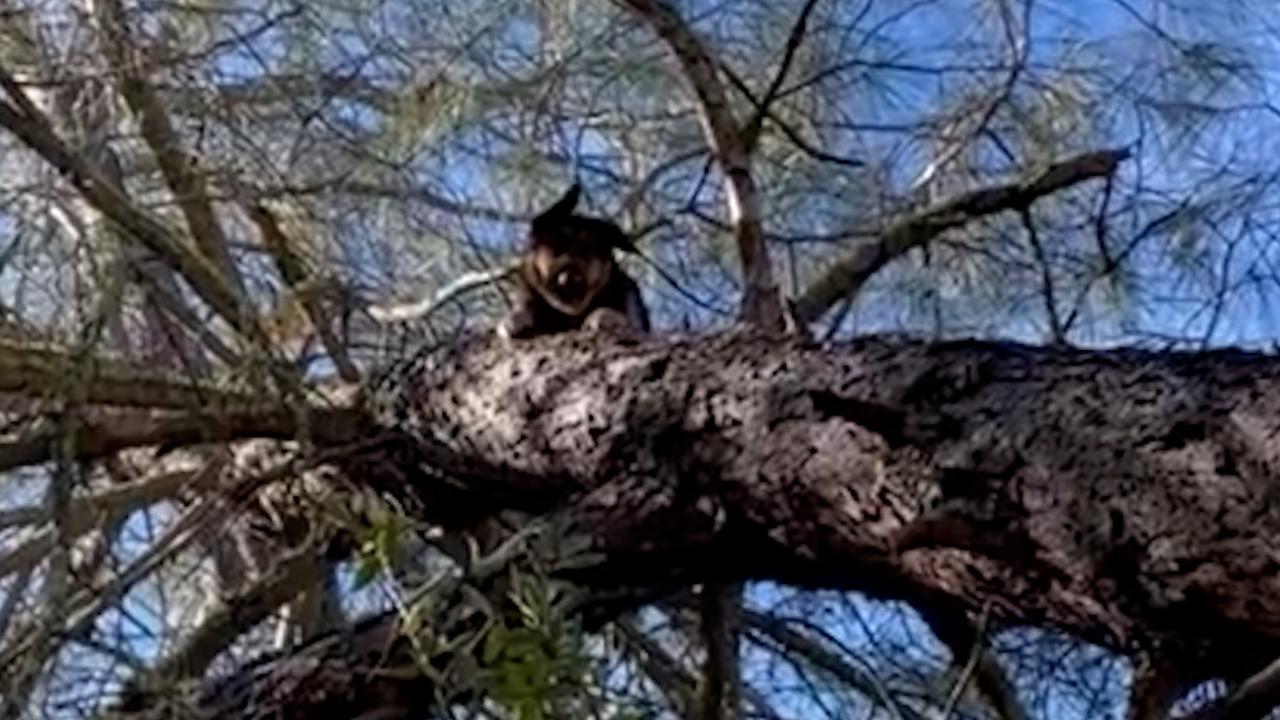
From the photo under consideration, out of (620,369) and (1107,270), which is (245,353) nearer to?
(620,369)

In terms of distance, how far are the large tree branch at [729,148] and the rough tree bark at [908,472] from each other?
25 centimetres

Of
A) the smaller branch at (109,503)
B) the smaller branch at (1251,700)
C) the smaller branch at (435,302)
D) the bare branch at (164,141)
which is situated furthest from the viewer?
the smaller branch at (435,302)

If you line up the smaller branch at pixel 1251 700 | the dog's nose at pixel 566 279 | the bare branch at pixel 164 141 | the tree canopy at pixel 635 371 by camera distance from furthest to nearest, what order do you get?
the dog's nose at pixel 566 279, the bare branch at pixel 164 141, the tree canopy at pixel 635 371, the smaller branch at pixel 1251 700

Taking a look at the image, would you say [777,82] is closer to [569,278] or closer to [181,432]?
[569,278]

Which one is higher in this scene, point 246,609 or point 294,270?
point 294,270

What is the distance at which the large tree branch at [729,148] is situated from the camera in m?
2.48

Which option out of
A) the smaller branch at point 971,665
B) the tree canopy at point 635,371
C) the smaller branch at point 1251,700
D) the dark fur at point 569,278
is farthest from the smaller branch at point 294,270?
the smaller branch at point 1251,700

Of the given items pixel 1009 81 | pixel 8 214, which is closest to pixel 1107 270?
pixel 1009 81

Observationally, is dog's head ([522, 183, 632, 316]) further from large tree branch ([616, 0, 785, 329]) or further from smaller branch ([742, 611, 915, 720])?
smaller branch ([742, 611, 915, 720])

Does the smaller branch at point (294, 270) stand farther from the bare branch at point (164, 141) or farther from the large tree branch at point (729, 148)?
the large tree branch at point (729, 148)

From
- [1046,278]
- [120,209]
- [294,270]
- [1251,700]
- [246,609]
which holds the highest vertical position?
[1046,278]

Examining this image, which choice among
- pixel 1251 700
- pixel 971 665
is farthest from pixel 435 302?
pixel 1251 700

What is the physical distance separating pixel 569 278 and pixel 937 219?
38 centimetres

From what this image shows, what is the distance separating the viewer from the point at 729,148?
2.53 meters
